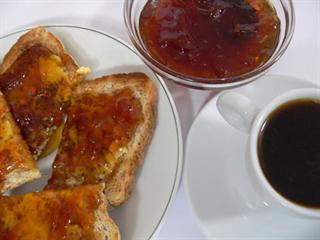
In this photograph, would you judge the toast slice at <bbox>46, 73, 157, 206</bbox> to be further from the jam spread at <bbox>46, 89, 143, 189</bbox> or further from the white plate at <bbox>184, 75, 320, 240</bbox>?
the white plate at <bbox>184, 75, 320, 240</bbox>

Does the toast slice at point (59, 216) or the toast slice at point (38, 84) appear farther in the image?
the toast slice at point (38, 84)

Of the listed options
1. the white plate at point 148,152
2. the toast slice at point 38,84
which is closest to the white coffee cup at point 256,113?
the white plate at point 148,152

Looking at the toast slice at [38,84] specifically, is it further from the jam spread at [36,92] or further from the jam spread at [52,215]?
the jam spread at [52,215]

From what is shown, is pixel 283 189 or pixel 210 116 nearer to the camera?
pixel 283 189

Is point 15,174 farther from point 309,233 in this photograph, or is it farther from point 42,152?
point 309,233

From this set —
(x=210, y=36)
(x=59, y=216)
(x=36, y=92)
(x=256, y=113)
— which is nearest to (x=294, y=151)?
(x=256, y=113)

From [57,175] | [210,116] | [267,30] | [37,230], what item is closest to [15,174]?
[57,175]
